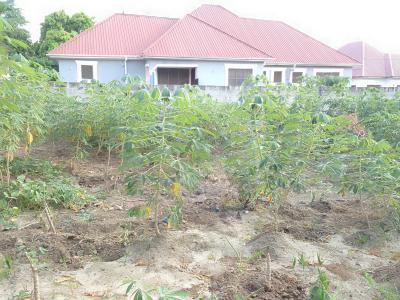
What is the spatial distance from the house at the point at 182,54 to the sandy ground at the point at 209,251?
11.2m

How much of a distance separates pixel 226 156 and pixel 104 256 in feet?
4.03

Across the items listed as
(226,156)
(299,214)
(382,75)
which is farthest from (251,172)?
(382,75)

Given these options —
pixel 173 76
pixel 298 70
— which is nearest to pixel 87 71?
pixel 173 76

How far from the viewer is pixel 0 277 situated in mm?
2500

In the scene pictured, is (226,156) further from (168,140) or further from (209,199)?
(209,199)

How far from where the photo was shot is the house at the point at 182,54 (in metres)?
14.6

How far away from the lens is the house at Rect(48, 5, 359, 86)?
14578 mm

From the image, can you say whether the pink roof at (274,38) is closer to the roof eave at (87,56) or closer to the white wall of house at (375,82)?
the white wall of house at (375,82)

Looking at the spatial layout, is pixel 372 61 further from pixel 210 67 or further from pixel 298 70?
pixel 210 67

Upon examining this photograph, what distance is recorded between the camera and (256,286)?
2.46 meters

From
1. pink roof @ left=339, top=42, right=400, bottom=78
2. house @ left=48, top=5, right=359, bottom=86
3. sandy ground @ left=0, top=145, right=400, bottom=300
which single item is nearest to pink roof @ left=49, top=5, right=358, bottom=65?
house @ left=48, top=5, right=359, bottom=86

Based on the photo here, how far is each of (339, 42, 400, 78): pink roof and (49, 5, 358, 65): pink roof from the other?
4.50 m

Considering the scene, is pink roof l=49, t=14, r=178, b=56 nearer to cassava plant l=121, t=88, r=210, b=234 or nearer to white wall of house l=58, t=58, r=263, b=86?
white wall of house l=58, t=58, r=263, b=86

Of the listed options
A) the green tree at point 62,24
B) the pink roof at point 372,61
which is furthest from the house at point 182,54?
the pink roof at point 372,61
